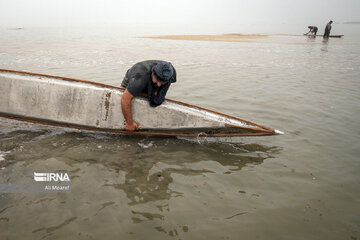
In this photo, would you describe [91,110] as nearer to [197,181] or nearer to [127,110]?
[127,110]

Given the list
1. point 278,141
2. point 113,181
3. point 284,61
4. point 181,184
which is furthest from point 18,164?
point 284,61

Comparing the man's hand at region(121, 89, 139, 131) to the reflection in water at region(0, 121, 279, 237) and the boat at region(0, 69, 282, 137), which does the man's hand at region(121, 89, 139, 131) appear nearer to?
the boat at region(0, 69, 282, 137)

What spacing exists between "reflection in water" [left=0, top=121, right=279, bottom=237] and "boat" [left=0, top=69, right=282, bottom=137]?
0.28m

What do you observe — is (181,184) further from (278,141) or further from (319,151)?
(319,151)

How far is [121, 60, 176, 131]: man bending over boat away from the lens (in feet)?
12.8

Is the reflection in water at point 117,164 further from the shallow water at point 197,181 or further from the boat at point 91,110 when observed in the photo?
the boat at point 91,110

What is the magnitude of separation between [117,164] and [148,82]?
4.97 feet

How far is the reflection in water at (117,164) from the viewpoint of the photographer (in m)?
2.88

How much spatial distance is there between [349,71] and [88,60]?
12.7 meters

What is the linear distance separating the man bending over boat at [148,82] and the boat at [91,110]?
0.19 m

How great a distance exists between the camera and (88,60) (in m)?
12.4

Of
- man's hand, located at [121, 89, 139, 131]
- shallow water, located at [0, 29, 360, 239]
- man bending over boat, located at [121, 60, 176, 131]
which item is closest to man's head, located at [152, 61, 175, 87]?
man bending over boat, located at [121, 60, 176, 131]

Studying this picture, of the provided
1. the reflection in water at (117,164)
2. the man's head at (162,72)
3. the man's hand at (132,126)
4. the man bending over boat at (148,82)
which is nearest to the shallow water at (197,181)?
the reflection in water at (117,164)

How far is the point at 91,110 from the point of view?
4555mm
